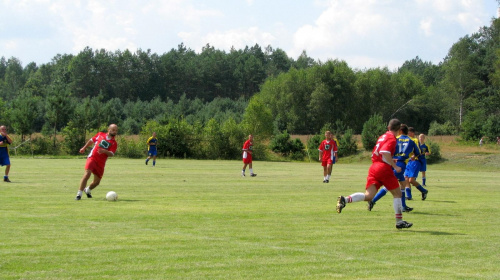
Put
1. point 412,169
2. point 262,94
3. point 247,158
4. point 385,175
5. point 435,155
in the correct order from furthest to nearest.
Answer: point 262,94, point 435,155, point 247,158, point 412,169, point 385,175

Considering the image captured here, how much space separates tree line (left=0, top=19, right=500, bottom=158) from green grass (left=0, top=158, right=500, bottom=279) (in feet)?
152

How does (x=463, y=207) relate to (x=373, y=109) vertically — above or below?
→ below

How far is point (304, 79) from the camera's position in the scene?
308 ft

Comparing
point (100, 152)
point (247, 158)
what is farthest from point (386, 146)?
point (247, 158)

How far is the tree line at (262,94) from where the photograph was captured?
2613 inches

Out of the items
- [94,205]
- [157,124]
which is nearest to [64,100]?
[157,124]

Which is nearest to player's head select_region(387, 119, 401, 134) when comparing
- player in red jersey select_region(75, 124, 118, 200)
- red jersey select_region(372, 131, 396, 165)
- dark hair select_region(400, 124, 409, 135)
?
red jersey select_region(372, 131, 396, 165)

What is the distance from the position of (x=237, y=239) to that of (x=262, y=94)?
295ft

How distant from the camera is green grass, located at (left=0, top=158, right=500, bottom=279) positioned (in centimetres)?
749

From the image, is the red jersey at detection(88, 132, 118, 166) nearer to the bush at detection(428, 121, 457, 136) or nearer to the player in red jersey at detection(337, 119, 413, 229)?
the player in red jersey at detection(337, 119, 413, 229)

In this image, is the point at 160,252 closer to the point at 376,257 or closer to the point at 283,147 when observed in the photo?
the point at 376,257

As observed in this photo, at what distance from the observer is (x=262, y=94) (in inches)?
3895

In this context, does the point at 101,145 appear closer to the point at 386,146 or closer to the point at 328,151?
the point at 386,146

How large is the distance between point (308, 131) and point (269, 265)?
86.3 m
